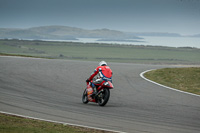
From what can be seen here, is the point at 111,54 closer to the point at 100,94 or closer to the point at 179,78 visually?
the point at 179,78

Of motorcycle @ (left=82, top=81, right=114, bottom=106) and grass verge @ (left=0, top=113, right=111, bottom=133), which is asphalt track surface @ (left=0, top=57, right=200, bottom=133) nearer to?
motorcycle @ (left=82, top=81, right=114, bottom=106)

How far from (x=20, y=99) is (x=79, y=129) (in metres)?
4.51

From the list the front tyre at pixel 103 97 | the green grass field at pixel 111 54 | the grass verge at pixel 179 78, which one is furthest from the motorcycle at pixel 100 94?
the green grass field at pixel 111 54

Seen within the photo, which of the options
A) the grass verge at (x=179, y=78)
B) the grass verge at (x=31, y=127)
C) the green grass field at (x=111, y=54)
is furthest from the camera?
the green grass field at (x=111, y=54)

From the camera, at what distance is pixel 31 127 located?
8328 millimetres

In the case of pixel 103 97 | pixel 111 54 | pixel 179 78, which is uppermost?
pixel 111 54

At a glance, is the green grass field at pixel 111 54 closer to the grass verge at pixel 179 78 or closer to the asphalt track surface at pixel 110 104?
the grass verge at pixel 179 78

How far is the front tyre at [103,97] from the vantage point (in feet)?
40.1

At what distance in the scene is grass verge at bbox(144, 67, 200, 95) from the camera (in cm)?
1753

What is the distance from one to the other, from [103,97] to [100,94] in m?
0.17

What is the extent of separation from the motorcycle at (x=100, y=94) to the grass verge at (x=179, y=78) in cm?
534

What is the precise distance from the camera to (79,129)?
28.0 ft

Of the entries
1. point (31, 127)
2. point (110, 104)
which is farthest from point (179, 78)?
point (31, 127)

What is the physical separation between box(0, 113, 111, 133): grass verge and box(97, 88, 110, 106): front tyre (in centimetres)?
348
